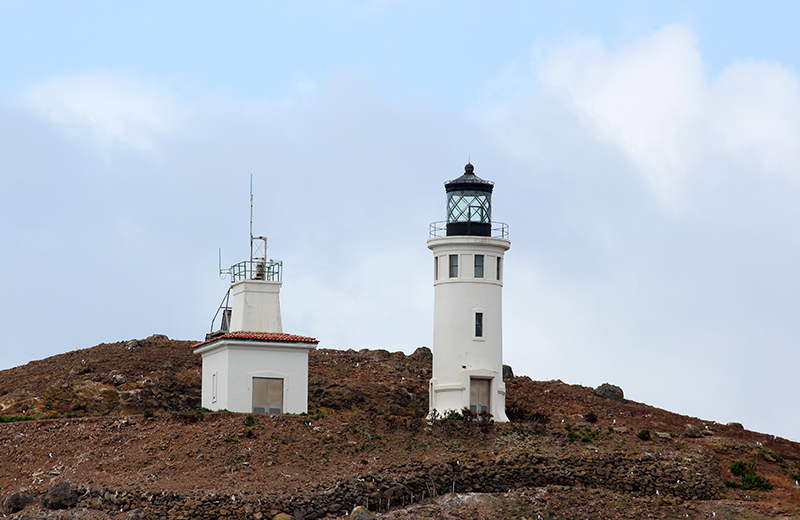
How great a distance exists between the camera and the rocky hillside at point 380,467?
1468 inches

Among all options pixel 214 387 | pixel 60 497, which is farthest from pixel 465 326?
pixel 60 497

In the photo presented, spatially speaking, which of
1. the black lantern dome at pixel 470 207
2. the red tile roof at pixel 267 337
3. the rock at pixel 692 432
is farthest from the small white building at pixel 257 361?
the rock at pixel 692 432

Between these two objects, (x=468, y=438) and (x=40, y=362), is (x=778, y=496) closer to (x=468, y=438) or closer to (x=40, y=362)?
(x=468, y=438)

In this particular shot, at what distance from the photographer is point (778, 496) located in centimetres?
4044

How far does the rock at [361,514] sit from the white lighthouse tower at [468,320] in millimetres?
9343

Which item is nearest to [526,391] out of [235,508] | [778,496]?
[778,496]

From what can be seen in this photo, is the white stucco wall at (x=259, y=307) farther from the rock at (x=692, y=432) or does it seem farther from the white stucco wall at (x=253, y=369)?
the rock at (x=692, y=432)

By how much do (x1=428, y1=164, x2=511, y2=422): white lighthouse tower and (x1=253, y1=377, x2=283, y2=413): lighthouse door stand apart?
5.49 metres

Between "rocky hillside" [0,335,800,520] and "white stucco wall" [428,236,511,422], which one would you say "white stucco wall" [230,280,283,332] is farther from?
"white stucco wall" [428,236,511,422]

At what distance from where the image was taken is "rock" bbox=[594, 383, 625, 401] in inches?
2162

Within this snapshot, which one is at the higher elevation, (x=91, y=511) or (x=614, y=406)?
(x=614, y=406)

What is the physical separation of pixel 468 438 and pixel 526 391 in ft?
39.5

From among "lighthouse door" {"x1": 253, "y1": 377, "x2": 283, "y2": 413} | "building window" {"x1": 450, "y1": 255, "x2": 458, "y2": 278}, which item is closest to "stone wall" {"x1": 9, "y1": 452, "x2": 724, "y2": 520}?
"lighthouse door" {"x1": 253, "y1": 377, "x2": 283, "y2": 413}

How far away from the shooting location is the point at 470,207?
47.5 m
